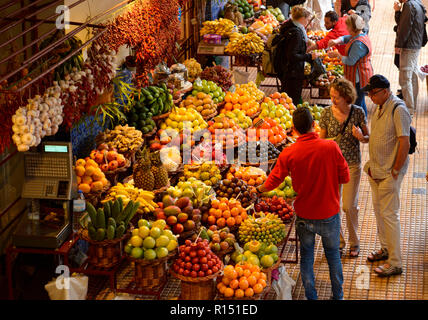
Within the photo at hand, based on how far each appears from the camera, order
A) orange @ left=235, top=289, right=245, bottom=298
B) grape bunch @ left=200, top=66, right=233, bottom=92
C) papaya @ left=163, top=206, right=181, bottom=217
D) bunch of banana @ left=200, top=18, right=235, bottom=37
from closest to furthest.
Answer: orange @ left=235, top=289, right=245, bottom=298
papaya @ left=163, top=206, right=181, bottom=217
grape bunch @ left=200, top=66, right=233, bottom=92
bunch of banana @ left=200, top=18, right=235, bottom=37

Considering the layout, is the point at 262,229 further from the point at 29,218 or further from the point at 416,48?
the point at 416,48

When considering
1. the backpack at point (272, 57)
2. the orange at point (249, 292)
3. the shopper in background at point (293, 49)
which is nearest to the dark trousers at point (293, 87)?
the shopper in background at point (293, 49)

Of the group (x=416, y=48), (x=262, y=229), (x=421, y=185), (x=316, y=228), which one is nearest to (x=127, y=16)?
(x=262, y=229)

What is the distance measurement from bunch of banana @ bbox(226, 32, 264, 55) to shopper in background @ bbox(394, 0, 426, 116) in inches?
80.7

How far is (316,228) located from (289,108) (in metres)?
3.79

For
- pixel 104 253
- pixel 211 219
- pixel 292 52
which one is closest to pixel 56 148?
pixel 104 253

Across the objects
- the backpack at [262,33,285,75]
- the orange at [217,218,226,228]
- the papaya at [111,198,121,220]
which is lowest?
the orange at [217,218,226,228]

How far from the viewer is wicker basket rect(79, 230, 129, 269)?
5230 mm

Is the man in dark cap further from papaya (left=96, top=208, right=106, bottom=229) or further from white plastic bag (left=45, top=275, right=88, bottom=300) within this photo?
white plastic bag (left=45, top=275, right=88, bottom=300)

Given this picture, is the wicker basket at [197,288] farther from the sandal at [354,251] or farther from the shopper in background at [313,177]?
the sandal at [354,251]

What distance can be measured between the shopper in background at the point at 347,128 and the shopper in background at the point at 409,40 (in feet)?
13.9

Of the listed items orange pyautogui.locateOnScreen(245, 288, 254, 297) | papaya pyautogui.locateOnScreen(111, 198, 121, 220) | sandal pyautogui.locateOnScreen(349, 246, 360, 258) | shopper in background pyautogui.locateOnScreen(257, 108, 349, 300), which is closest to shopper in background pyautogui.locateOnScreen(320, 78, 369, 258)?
sandal pyautogui.locateOnScreen(349, 246, 360, 258)

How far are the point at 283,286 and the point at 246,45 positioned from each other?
4.99m
